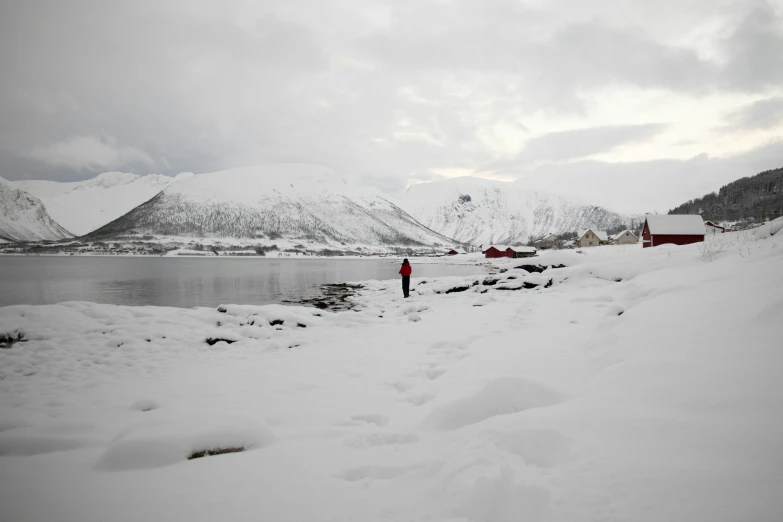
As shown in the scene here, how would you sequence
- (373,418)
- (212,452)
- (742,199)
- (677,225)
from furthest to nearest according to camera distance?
(742,199), (677,225), (373,418), (212,452)

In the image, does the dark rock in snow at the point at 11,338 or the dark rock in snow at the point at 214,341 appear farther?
the dark rock in snow at the point at 214,341

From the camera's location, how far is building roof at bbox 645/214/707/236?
4559cm

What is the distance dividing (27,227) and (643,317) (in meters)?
283

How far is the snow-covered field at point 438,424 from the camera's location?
7.95 feet

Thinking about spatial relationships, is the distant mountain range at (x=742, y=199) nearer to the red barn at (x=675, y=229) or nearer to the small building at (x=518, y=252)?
the small building at (x=518, y=252)

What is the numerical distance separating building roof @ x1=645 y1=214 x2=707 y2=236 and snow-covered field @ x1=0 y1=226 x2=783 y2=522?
4503 cm

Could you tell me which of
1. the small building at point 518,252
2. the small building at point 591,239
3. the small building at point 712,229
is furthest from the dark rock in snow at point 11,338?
the small building at point 591,239

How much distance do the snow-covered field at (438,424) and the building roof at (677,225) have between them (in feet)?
148

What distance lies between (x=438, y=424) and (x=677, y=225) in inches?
2195

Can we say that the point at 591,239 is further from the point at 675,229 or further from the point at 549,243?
the point at 675,229

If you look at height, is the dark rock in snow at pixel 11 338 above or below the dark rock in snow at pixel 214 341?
above

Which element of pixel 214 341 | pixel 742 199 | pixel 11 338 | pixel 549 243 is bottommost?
pixel 214 341

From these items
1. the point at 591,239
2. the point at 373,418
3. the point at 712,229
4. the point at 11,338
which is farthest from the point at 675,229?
the point at 591,239

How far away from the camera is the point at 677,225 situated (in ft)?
152
